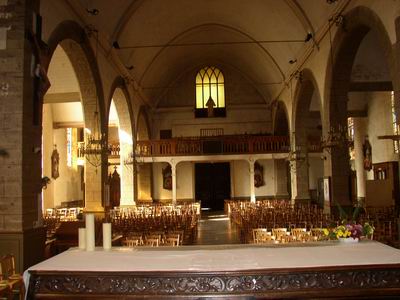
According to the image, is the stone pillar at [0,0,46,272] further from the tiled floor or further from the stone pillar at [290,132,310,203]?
the stone pillar at [290,132,310,203]

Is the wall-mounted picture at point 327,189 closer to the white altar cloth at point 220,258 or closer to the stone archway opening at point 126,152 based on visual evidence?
the stone archway opening at point 126,152

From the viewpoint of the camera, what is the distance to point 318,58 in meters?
17.5

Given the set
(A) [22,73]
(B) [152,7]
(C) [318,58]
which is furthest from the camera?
(B) [152,7]

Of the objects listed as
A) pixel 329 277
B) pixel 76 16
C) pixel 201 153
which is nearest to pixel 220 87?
pixel 201 153

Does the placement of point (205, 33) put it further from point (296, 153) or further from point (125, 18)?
point (296, 153)

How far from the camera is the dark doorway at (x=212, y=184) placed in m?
32.4

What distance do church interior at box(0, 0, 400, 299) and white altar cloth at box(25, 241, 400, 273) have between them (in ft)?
0.12

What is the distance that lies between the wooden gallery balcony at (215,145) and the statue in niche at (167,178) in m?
4.38

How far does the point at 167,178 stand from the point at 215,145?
6010 mm

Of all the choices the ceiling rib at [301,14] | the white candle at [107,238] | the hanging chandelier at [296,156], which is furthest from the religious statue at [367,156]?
the white candle at [107,238]

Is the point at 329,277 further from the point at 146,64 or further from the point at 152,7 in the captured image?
the point at 146,64

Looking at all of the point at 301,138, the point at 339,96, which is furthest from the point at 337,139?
the point at 301,138

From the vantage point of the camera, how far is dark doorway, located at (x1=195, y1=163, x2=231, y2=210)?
32406 mm

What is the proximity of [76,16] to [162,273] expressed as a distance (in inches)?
499
